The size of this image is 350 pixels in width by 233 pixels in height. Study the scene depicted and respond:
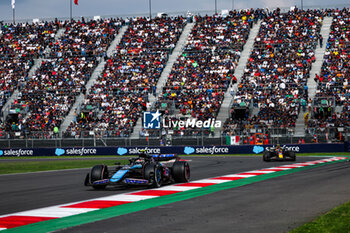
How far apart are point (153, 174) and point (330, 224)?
6.09m

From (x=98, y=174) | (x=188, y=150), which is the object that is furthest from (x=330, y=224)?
(x=188, y=150)

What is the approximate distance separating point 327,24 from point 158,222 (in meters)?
45.3

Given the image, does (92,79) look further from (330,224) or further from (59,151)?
(330,224)

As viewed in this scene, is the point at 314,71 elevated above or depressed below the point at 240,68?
below

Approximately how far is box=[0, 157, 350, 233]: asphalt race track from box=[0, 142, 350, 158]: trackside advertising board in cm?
2027

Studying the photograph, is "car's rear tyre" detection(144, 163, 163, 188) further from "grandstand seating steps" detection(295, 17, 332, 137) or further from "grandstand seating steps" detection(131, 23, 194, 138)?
"grandstand seating steps" detection(131, 23, 194, 138)

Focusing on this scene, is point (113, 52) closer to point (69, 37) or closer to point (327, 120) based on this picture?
point (69, 37)

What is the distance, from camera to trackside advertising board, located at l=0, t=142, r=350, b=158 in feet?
114

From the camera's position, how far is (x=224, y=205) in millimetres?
9609

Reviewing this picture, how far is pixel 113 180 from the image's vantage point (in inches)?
489

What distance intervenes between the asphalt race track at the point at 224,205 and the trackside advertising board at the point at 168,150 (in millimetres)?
20271

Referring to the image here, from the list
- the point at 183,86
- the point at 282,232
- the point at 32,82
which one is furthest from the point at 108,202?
the point at 32,82

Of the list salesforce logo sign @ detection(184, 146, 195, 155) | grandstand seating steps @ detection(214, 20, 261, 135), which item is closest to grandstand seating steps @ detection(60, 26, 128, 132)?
salesforce logo sign @ detection(184, 146, 195, 155)

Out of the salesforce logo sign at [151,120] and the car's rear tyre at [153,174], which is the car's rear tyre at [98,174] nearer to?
the car's rear tyre at [153,174]
